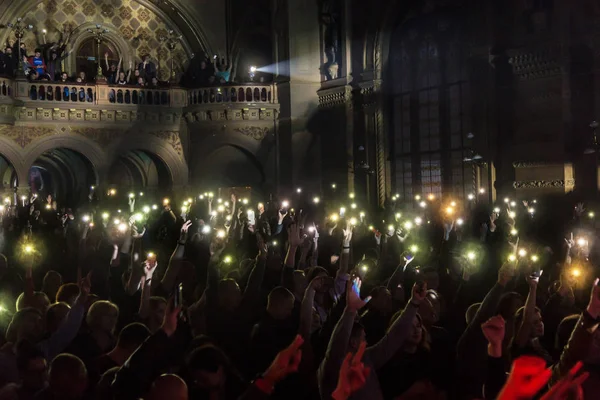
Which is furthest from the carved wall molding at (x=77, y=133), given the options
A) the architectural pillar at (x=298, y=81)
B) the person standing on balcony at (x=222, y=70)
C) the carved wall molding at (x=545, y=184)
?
the carved wall molding at (x=545, y=184)

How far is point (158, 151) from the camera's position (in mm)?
28156

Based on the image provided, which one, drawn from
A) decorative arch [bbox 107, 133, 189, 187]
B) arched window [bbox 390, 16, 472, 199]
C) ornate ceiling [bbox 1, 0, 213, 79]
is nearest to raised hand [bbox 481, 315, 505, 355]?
arched window [bbox 390, 16, 472, 199]

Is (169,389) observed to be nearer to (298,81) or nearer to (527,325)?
(527,325)

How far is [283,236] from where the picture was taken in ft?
45.9

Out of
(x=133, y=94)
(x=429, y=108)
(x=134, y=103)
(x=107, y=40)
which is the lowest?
(x=429, y=108)

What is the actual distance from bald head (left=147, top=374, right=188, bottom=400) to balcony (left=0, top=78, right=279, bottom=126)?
23284 millimetres

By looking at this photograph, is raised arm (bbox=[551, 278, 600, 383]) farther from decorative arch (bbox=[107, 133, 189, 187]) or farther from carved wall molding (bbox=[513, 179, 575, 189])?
decorative arch (bbox=[107, 133, 189, 187])

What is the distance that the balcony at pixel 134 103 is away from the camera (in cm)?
2614

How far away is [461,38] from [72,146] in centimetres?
1365

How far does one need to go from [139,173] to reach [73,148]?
194 inches

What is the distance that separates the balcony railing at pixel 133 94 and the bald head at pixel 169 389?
23.3 metres

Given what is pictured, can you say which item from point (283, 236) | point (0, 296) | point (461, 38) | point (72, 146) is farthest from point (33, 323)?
point (72, 146)

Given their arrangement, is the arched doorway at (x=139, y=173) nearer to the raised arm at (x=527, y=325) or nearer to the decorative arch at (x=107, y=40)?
the decorative arch at (x=107, y=40)

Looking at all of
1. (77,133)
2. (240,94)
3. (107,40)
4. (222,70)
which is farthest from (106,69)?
(240,94)
